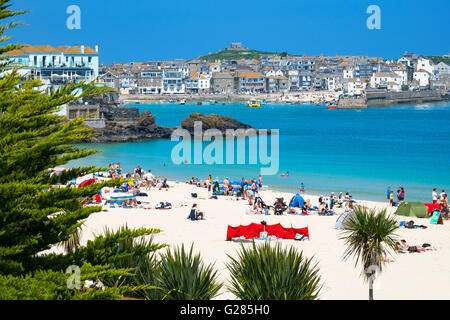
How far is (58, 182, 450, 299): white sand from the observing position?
12.4 meters

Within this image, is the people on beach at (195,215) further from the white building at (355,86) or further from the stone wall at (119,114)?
the white building at (355,86)

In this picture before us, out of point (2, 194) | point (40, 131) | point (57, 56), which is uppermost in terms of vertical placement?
point (57, 56)

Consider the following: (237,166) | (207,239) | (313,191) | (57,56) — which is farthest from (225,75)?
(207,239)

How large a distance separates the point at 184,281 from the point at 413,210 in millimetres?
14890

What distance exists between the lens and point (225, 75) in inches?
7608

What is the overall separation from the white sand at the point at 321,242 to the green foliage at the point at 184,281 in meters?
1.15

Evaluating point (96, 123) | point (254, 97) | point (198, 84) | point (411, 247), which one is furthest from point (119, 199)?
point (198, 84)

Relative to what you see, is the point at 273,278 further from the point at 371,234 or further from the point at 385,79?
the point at 385,79

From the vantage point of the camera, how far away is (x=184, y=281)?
8.39 m

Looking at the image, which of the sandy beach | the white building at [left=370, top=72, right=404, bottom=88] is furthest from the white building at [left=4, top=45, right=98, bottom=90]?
the white building at [left=370, top=72, right=404, bottom=88]

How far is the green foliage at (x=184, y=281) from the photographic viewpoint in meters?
8.33

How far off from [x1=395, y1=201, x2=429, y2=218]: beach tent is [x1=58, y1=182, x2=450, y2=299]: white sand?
0.54 meters
